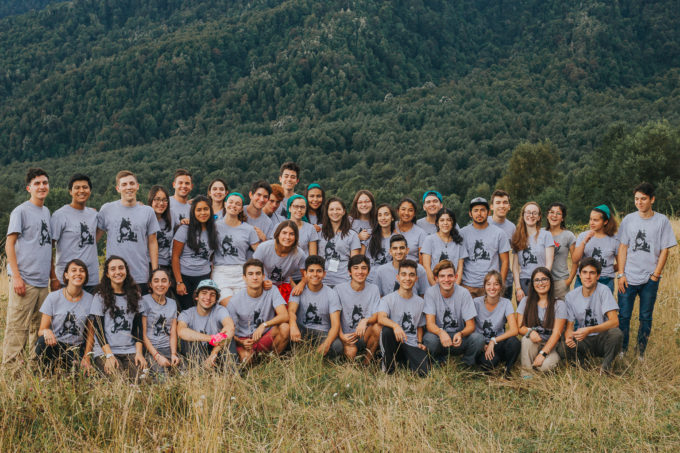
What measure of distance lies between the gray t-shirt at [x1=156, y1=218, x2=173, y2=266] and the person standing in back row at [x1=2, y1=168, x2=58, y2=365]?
1.15m

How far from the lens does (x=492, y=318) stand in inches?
225

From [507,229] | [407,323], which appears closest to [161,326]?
[407,323]

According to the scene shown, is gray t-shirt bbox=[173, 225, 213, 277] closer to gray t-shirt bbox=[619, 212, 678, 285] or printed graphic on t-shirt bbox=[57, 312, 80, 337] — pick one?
printed graphic on t-shirt bbox=[57, 312, 80, 337]

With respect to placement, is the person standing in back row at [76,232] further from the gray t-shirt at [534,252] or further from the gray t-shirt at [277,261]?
the gray t-shirt at [534,252]

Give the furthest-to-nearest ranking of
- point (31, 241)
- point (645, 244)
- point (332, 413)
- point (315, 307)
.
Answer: point (645, 244) < point (315, 307) < point (31, 241) < point (332, 413)

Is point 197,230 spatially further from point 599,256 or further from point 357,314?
point 599,256

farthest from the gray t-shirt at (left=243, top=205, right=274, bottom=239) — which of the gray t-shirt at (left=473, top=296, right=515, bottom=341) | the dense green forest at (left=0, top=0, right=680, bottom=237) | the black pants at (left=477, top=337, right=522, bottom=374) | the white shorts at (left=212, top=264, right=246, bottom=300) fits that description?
the dense green forest at (left=0, top=0, right=680, bottom=237)

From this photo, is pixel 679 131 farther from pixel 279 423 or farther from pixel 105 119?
pixel 105 119

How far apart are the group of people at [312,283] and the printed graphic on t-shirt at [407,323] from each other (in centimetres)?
1

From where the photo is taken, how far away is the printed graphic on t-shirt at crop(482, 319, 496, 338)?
5.70 meters

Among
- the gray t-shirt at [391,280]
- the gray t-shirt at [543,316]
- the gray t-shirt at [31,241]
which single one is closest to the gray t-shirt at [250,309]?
the gray t-shirt at [391,280]

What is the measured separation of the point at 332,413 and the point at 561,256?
11.6 ft

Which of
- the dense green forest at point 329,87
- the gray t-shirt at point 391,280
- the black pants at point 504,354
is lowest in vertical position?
the black pants at point 504,354

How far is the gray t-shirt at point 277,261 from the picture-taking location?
5.96 m
